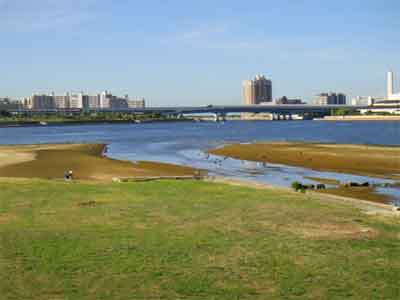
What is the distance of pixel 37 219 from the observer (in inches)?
774

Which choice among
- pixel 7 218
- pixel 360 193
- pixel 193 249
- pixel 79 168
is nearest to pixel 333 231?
pixel 193 249

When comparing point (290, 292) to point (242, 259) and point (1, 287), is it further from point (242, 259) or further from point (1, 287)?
point (1, 287)

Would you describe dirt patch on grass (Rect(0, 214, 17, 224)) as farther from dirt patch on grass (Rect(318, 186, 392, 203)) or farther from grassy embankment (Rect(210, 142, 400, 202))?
grassy embankment (Rect(210, 142, 400, 202))

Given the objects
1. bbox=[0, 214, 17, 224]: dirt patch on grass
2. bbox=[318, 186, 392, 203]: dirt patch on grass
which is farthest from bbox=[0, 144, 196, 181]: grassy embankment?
bbox=[0, 214, 17, 224]: dirt patch on grass

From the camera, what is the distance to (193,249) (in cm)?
1538

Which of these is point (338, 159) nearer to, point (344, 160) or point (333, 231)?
point (344, 160)

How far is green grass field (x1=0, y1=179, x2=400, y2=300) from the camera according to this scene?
1207cm

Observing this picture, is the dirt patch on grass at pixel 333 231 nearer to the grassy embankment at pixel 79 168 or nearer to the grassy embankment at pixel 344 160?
the grassy embankment at pixel 344 160

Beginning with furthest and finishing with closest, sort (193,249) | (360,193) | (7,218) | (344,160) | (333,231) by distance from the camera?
1. (344,160)
2. (360,193)
3. (7,218)
4. (333,231)
5. (193,249)

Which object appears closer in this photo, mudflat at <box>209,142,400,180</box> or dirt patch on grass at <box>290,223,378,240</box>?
dirt patch on grass at <box>290,223,378,240</box>

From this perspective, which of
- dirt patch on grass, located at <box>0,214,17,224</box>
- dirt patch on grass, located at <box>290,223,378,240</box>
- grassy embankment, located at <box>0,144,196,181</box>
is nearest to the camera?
dirt patch on grass, located at <box>290,223,378,240</box>

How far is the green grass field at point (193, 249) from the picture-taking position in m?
12.1

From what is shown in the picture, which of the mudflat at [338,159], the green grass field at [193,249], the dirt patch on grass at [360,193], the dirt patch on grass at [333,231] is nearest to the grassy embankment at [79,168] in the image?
the mudflat at [338,159]

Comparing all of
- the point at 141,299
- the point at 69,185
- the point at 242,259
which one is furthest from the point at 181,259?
the point at 69,185
